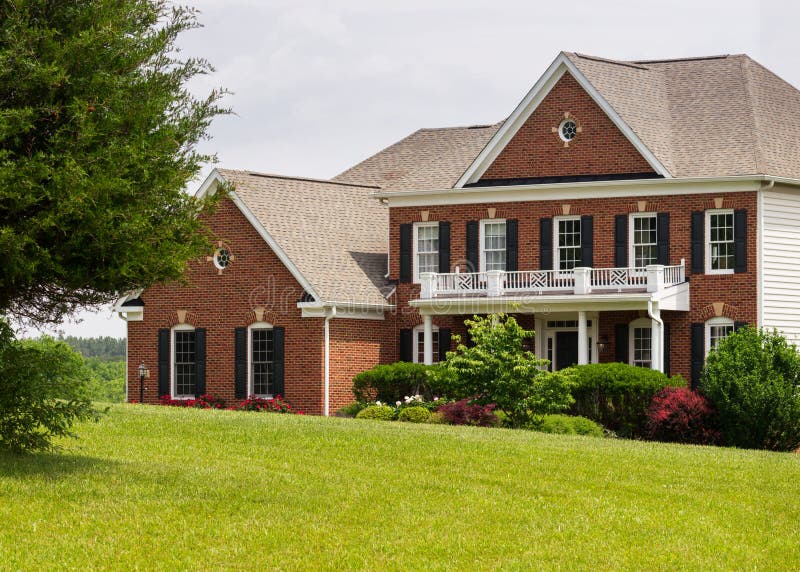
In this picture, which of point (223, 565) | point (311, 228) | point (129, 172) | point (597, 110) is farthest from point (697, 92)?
point (223, 565)

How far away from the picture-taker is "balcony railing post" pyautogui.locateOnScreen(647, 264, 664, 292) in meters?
32.1

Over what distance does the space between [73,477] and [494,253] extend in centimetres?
2009

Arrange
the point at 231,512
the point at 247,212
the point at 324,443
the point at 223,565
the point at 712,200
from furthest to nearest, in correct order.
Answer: the point at 247,212, the point at 712,200, the point at 324,443, the point at 231,512, the point at 223,565

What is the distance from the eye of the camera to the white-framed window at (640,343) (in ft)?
111

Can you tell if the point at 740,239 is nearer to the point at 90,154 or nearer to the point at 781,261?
the point at 781,261

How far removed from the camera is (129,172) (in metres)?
17.1

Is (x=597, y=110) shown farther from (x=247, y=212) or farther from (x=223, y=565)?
(x=223, y=565)

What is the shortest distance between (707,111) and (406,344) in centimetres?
1010

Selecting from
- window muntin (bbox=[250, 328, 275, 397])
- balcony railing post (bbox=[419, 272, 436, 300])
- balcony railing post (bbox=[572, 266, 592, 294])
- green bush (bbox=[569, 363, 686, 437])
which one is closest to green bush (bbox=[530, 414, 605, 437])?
green bush (bbox=[569, 363, 686, 437])

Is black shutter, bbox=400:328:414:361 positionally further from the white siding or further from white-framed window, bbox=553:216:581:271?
the white siding

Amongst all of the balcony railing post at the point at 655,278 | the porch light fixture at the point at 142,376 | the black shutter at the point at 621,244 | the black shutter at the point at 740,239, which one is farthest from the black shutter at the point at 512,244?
the porch light fixture at the point at 142,376

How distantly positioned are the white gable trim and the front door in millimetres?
4732

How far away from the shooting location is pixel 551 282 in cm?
3416

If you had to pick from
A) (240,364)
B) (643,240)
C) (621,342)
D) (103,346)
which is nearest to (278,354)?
(240,364)
